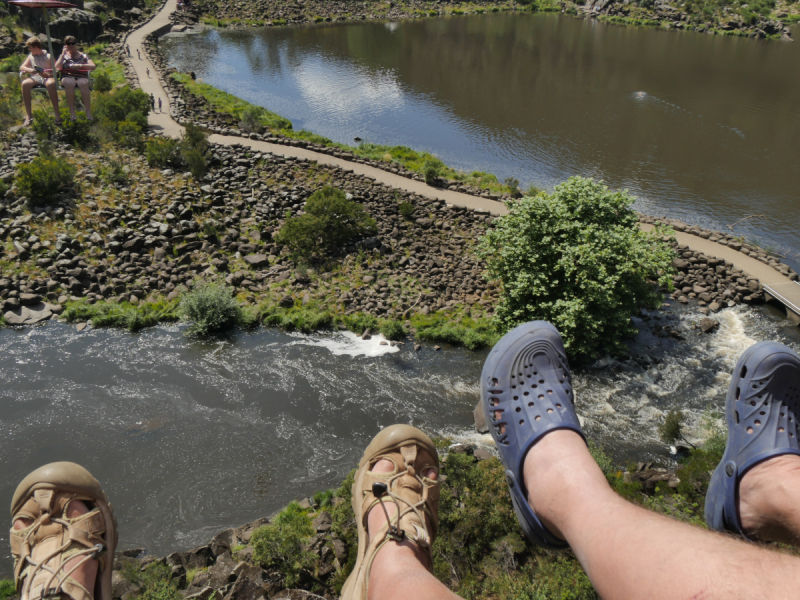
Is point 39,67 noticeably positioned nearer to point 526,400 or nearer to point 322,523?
point 322,523

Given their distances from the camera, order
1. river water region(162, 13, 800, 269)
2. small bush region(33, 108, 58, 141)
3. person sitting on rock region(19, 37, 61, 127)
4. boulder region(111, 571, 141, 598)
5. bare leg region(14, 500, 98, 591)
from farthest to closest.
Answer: river water region(162, 13, 800, 269) → small bush region(33, 108, 58, 141) → person sitting on rock region(19, 37, 61, 127) → boulder region(111, 571, 141, 598) → bare leg region(14, 500, 98, 591)

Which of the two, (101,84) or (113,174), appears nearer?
(113,174)

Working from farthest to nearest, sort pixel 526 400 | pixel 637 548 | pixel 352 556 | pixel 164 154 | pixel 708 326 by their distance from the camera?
pixel 164 154
pixel 708 326
pixel 352 556
pixel 526 400
pixel 637 548

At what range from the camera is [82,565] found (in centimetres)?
359

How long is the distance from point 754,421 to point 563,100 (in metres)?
34.1

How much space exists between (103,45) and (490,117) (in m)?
32.6

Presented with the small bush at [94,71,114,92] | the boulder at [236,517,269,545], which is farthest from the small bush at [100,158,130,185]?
the boulder at [236,517,269,545]

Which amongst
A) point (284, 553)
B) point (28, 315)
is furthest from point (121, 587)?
point (28, 315)

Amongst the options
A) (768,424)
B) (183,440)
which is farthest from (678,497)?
(183,440)

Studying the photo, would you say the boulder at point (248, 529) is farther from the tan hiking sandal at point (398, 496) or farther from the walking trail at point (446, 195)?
the walking trail at point (446, 195)

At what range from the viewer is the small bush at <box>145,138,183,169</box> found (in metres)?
20.3

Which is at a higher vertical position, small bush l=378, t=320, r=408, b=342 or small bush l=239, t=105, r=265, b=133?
small bush l=239, t=105, r=265, b=133

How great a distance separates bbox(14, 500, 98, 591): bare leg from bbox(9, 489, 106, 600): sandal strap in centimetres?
3

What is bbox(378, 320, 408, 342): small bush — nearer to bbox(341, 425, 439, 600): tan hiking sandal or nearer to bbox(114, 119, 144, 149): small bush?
bbox(341, 425, 439, 600): tan hiking sandal
